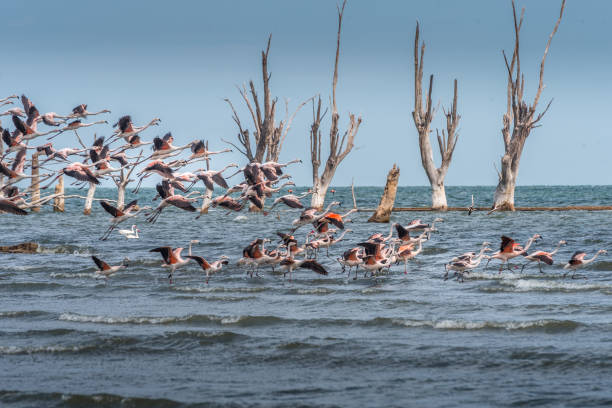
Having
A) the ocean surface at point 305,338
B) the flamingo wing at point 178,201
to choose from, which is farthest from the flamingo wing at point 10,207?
the ocean surface at point 305,338

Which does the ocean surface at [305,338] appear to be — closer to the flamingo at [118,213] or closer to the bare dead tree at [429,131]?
the flamingo at [118,213]

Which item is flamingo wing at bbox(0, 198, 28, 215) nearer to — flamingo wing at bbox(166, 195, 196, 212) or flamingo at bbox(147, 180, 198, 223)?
flamingo at bbox(147, 180, 198, 223)

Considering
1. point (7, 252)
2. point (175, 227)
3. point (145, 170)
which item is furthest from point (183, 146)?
point (175, 227)

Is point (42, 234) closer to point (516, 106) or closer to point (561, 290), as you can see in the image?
point (561, 290)

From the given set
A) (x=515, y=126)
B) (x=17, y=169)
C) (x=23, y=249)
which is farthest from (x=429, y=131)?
(x=17, y=169)

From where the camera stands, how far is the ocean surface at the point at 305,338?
6883 millimetres

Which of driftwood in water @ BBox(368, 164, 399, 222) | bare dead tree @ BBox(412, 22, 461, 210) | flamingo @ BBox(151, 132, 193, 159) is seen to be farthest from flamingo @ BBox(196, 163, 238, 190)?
bare dead tree @ BBox(412, 22, 461, 210)

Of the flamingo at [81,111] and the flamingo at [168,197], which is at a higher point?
the flamingo at [81,111]

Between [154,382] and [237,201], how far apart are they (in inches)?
75.3

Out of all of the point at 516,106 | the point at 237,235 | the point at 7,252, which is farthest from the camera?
the point at 516,106

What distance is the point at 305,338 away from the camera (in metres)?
9.17

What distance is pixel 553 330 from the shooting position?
9.48 meters

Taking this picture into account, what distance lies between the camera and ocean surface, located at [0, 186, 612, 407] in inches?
271

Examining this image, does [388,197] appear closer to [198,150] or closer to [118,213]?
[118,213]
